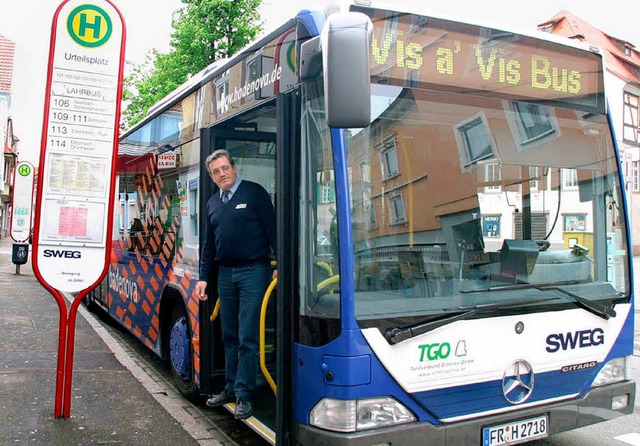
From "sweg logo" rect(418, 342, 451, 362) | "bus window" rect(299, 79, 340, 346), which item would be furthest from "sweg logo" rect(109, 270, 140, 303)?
"sweg logo" rect(418, 342, 451, 362)

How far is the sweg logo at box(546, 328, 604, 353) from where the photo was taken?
358cm

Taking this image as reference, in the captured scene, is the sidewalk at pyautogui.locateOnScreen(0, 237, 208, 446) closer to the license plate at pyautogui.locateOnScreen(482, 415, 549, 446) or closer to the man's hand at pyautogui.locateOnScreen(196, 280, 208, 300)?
the man's hand at pyautogui.locateOnScreen(196, 280, 208, 300)

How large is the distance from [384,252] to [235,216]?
1365 mm

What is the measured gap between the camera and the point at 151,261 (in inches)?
243

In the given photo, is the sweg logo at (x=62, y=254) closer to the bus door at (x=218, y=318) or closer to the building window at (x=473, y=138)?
the bus door at (x=218, y=318)

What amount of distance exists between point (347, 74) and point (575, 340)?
2143mm

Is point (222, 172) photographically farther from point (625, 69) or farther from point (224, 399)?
point (625, 69)

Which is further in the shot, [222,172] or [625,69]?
[625,69]

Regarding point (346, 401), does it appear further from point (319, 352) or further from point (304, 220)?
point (304, 220)

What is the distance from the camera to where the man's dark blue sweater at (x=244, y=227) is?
423 centimetres

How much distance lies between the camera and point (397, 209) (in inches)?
132

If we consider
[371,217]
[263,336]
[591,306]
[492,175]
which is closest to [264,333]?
[263,336]

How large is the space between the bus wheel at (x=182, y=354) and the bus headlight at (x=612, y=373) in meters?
3.02

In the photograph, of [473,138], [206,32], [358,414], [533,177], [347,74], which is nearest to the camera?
[347,74]
